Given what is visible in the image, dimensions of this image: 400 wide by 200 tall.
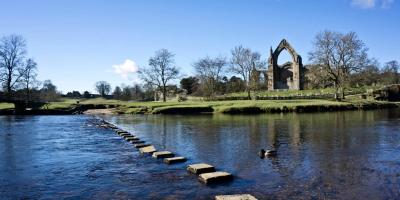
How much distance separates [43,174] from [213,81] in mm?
115032

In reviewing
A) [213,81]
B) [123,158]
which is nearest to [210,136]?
[123,158]

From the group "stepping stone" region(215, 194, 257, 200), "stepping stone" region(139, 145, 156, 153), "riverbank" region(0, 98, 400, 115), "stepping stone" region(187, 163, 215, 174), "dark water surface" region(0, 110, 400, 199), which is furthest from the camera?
"riverbank" region(0, 98, 400, 115)

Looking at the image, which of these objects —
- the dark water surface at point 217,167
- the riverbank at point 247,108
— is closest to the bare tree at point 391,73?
the riverbank at point 247,108

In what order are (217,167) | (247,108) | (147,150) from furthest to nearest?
(247,108) → (147,150) → (217,167)

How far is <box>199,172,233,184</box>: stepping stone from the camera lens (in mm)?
16438

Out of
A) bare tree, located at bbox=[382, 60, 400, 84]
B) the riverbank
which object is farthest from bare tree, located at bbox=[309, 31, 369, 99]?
bare tree, located at bbox=[382, 60, 400, 84]

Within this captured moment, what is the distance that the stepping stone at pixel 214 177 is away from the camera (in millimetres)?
16438

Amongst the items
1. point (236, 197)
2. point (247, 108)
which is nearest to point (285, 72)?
point (247, 108)

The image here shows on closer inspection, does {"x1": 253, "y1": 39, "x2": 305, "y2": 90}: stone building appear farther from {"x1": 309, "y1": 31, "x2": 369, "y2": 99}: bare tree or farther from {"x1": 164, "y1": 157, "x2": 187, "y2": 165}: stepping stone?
{"x1": 164, "y1": 157, "x2": 187, "y2": 165}: stepping stone

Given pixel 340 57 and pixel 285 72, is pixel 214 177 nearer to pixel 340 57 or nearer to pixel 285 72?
pixel 340 57

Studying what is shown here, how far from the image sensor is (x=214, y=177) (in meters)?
16.5

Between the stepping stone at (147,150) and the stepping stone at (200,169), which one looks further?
the stepping stone at (147,150)

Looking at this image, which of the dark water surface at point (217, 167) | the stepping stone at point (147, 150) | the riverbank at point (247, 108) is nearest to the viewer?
the dark water surface at point (217, 167)

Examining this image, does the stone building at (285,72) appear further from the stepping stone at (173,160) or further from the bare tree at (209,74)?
the stepping stone at (173,160)
